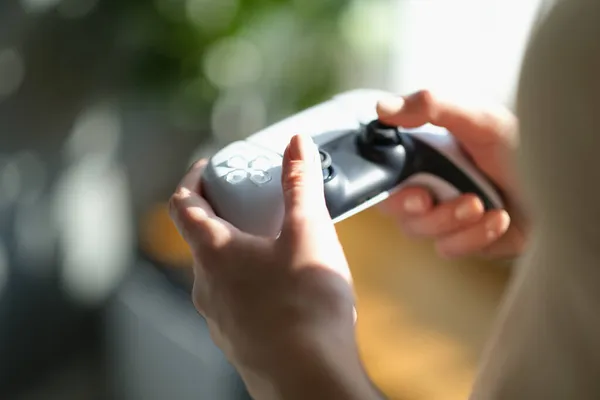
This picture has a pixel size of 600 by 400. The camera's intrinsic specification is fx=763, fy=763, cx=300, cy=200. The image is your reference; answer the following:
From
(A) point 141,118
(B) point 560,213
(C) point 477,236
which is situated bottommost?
(A) point 141,118

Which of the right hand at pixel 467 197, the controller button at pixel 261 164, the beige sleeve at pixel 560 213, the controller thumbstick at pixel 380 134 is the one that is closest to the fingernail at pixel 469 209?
the right hand at pixel 467 197

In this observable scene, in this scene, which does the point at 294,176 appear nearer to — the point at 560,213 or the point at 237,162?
the point at 237,162

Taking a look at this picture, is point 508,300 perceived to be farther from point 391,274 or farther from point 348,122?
point 391,274

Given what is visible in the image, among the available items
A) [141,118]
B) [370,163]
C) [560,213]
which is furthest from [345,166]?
[141,118]

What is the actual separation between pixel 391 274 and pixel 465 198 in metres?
0.38

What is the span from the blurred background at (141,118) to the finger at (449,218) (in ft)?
1.43

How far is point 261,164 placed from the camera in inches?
24.9

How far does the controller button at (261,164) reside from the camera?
627mm

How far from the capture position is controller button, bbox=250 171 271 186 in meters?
0.61

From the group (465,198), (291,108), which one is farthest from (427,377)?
(291,108)

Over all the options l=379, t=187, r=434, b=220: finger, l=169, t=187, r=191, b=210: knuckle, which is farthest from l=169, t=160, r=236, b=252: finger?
l=379, t=187, r=434, b=220: finger

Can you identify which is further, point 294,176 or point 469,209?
point 469,209

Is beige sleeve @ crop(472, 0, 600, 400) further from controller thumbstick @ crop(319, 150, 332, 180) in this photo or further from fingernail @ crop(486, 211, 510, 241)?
fingernail @ crop(486, 211, 510, 241)

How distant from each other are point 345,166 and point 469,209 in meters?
0.16
